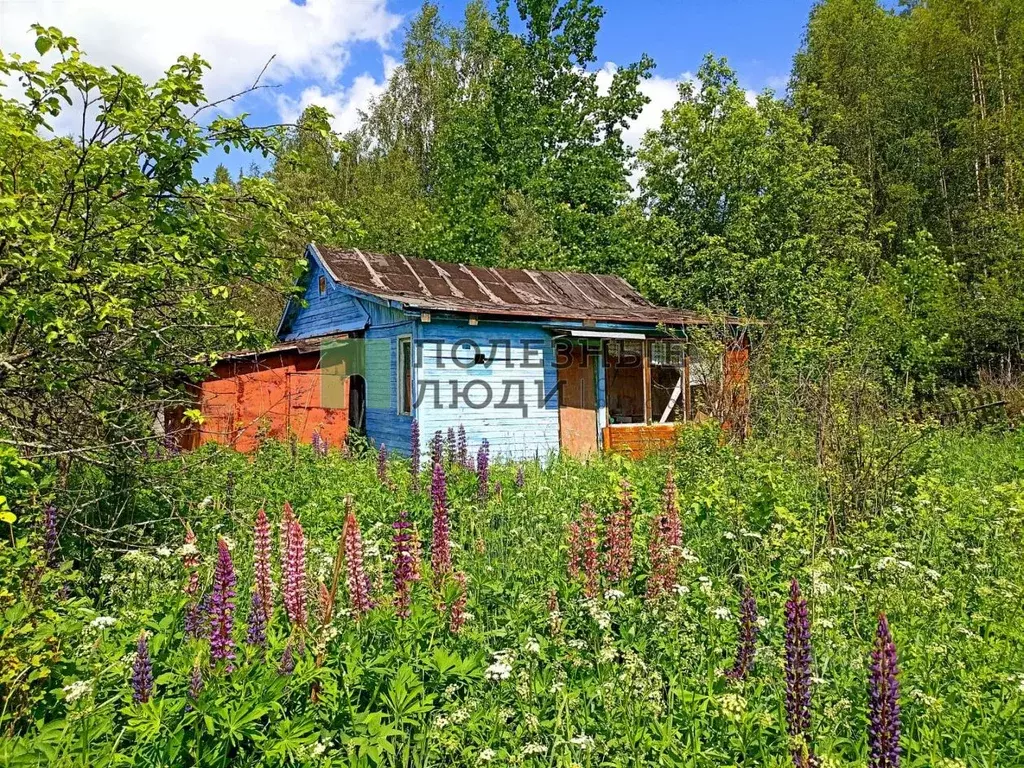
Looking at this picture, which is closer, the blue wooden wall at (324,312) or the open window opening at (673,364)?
the blue wooden wall at (324,312)

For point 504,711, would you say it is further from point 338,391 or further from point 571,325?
point 338,391

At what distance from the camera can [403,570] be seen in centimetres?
317

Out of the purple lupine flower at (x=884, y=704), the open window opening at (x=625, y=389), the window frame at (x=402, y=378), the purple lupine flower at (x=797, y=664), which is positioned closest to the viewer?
the purple lupine flower at (x=884, y=704)

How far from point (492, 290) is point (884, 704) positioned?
47.0 ft

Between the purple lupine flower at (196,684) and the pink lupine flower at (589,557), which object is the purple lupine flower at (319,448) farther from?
the purple lupine flower at (196,684)

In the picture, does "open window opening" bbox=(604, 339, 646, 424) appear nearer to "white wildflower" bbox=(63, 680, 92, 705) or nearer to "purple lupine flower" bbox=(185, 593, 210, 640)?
"purple lupine flower" bbox=(185, 593, 210, 640)

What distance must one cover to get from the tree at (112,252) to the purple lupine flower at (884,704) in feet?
13.3

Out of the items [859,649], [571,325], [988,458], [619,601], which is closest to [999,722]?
[859,649]

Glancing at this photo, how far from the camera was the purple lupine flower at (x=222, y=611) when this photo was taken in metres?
2.60

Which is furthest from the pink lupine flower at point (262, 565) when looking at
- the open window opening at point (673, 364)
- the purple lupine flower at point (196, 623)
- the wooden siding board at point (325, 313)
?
the open window opening at point (673, 364)

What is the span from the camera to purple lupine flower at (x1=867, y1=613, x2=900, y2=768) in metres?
2.01

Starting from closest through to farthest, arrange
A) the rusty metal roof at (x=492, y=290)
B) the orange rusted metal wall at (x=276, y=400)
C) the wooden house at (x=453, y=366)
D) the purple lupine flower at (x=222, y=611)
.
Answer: the purple lupine flower at (x=222, y=611) < the wooden house at (x=453, y=366) < the orange rusted metal wall at (x=276, y=400) < the rusty metal roof at (x=492, y=290)

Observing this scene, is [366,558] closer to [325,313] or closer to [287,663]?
[287,663]

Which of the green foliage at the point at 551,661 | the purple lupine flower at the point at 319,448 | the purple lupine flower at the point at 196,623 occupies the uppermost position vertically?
the purple lupine flower at the point at 319,448
